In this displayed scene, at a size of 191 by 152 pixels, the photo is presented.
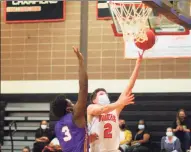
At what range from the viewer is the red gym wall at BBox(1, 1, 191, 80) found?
1100 cm

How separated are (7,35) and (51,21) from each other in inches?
45.2

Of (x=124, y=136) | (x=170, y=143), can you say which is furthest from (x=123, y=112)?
(x=170, y=143)

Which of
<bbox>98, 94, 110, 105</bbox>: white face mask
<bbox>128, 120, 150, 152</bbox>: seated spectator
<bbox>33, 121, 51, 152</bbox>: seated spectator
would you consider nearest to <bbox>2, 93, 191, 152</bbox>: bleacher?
<bbox>128, 120, 150, 152</bbox>: seated spectator

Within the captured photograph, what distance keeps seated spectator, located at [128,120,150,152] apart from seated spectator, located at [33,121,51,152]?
1704 millimetres

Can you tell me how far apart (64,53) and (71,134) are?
7.64m

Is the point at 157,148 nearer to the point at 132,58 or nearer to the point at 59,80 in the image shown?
the point at 132,58

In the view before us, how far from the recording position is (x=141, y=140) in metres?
10.3

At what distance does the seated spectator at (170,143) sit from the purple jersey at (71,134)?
5695 millimetres

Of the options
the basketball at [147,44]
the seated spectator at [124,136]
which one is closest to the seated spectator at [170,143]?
the seated spectator at [124,136]

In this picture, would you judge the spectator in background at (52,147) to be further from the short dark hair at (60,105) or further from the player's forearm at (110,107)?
the short dark hair at (60,105)

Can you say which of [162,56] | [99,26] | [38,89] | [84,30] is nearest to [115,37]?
[99,26]

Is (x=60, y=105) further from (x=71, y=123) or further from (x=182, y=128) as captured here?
(x=182, y=128)

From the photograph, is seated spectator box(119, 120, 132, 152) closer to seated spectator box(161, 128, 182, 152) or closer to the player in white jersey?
seated spectator box(161, 128, 182, 152)

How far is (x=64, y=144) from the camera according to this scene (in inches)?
164
